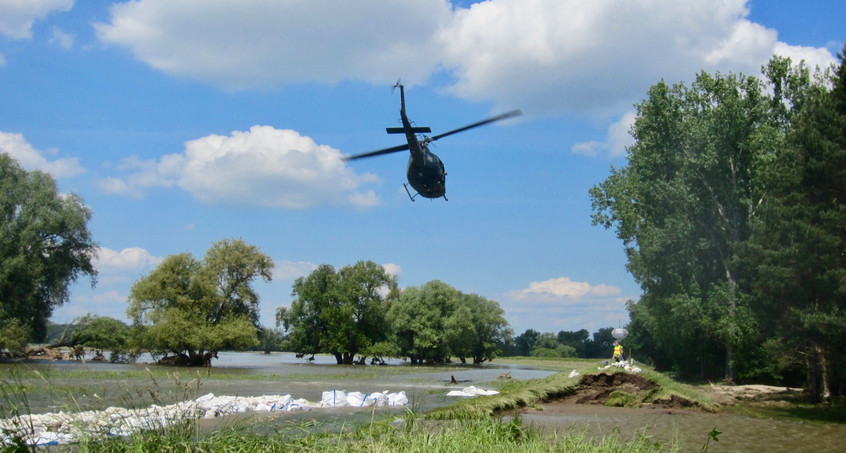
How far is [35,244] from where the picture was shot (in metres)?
47.4

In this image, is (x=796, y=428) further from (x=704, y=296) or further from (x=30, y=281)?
(x=30, y=281)

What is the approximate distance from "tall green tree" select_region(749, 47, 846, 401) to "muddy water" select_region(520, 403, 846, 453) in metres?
3.75

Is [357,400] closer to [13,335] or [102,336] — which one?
[13,335]

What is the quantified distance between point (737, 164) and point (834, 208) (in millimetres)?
16694

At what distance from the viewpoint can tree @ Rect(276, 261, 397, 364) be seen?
75438 mm

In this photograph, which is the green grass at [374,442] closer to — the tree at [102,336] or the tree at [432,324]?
the tree at [102,336]

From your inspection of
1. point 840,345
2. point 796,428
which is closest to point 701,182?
point 840,345

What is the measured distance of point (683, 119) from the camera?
41.7 m

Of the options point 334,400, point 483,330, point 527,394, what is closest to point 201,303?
point 334,400

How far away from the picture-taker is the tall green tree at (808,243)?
23641mm

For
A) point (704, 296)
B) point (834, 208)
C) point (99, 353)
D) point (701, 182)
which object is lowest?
point (99, 353)

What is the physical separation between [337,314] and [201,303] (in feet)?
71.0

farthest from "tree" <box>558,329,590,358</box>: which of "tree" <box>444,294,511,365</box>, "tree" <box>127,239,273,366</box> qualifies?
"tree" <box>127,239,273,366</box>

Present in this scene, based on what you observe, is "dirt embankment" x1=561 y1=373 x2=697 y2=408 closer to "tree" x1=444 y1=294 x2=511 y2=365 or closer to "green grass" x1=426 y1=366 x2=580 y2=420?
"green grass" x1=426 y1=366 x2=580 y2=420
